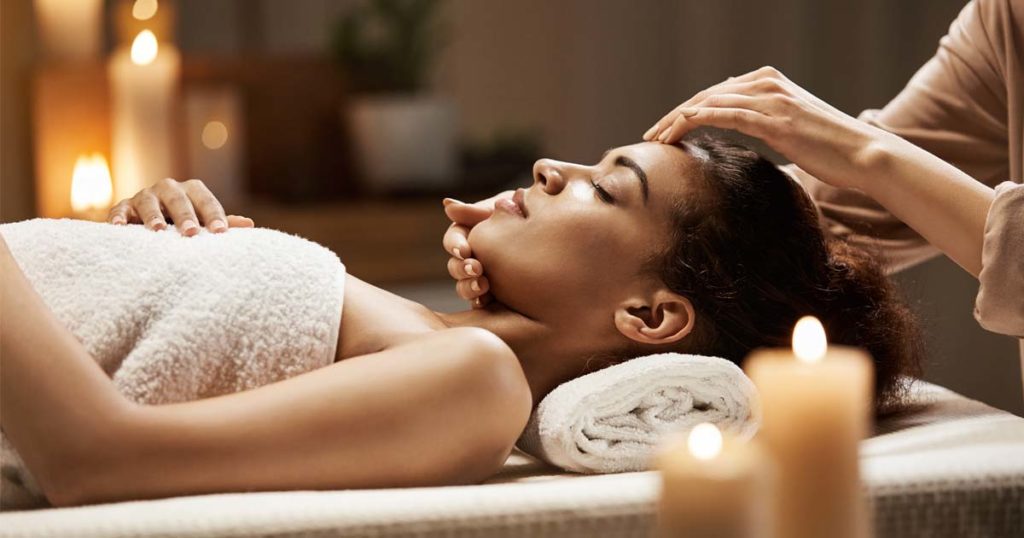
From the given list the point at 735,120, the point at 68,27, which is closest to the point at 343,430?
the point at 735,120

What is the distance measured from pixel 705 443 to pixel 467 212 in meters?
0.85

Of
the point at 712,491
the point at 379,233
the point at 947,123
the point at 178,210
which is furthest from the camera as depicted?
the point at 379,233

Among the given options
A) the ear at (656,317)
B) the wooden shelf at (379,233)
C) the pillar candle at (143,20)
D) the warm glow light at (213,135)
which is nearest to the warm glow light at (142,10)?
the pillar candle at (143,20)

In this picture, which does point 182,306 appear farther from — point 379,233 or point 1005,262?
point 379,233

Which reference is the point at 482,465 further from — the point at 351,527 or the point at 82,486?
the point at 82,486

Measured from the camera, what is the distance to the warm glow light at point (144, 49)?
2873 millimetres

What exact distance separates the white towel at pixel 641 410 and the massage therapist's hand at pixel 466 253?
0.20 m

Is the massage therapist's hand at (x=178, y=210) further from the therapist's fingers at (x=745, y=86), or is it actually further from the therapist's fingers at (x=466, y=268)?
the therapist's fingers at (x=745, y=86)

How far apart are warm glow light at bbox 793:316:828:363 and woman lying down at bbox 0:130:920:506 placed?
1.56ft

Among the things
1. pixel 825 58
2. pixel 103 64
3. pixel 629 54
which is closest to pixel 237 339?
pixel 103 64

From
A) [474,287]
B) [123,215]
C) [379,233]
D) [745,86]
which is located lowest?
[379,233]

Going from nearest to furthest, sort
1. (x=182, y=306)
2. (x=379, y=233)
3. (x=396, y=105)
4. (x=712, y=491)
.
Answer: (x=712, y=491), (x=182, y=306), (x=379, y=233), (x=396, y=105)

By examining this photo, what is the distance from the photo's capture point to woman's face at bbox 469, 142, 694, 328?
133 cm

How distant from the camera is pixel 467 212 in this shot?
147cm
